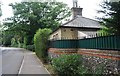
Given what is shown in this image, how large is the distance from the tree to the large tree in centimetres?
4026

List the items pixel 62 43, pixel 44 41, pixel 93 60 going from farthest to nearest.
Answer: pixel 44 41
pixel 62 43
pixel 93 60

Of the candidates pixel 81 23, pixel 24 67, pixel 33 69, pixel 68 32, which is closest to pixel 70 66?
pixel 33 69

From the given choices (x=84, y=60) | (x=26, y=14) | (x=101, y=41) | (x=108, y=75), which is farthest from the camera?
(x=26, y=14)

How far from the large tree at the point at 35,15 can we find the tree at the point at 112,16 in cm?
4026

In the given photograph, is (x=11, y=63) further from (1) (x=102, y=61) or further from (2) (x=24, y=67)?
(1) (x=102, y=61)

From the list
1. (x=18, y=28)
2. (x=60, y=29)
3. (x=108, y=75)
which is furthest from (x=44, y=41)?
(x=18, y=28)

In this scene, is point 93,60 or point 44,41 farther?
point 44,41

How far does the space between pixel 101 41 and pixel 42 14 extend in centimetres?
4176

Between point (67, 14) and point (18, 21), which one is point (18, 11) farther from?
point (67, 14)

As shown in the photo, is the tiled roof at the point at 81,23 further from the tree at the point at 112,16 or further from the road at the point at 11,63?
the tree at the point at 112,16

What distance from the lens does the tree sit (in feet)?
18.8

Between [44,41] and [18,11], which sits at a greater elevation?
[18,11]

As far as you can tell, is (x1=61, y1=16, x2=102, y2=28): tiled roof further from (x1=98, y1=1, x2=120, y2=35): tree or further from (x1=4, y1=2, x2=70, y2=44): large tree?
(x1=4, y1=2, x2=70, y2=44): large tree

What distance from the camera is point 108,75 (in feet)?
23.6
